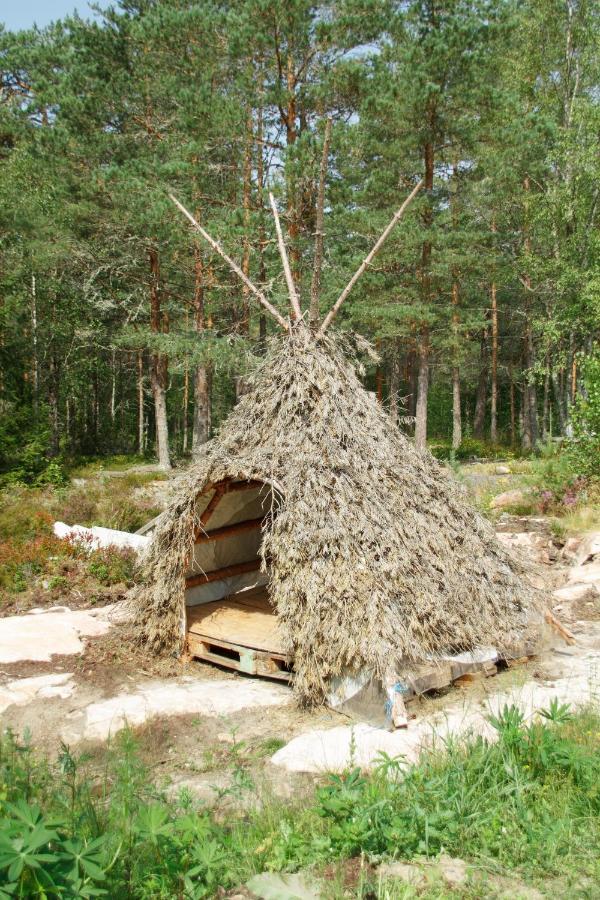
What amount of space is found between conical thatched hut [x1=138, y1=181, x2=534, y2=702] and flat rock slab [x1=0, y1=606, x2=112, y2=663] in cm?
103

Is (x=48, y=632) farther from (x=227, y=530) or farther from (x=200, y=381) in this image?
(x=200, y=381)

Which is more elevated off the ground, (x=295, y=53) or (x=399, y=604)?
(x=295, y=53)

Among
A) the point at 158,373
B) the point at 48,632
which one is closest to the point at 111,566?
the point at 48,632

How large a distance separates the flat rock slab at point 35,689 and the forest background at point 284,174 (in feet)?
26.7

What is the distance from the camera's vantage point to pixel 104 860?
2549 mm

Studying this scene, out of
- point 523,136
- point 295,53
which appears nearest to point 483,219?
point 523,136

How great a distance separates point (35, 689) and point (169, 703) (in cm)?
131

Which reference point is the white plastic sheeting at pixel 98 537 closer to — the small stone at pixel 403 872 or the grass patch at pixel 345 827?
the grass patch at pixel 345 827

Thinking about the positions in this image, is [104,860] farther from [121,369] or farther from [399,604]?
[121,369]

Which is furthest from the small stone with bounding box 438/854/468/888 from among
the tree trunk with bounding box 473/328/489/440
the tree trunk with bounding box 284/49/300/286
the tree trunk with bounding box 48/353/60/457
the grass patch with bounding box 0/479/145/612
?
the tree trunk with bounding box 473/328/489/440

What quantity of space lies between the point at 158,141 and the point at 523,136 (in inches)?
401

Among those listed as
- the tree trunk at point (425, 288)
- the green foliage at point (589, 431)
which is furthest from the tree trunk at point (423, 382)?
the green foliage at point (589, 431)

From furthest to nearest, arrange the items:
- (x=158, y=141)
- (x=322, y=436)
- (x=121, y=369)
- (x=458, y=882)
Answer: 1. (x=121, y=369)
2. (x=158, y=141)
3. (x=322, y=436)
4. (x=458, y=882)

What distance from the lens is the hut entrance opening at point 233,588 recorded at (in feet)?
20.6
